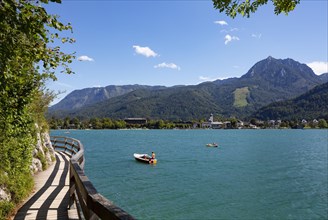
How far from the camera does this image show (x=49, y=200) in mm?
10203

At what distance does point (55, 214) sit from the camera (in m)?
8.49

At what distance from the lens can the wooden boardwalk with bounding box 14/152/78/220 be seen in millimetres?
8523

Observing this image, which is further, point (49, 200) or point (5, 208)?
point (49, 200)

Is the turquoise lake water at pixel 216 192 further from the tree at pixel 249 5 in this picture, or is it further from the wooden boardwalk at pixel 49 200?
the tree at pixel 249 5

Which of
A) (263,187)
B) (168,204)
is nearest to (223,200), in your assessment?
(168,204)

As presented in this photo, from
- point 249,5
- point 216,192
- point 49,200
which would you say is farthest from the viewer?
point 216,192

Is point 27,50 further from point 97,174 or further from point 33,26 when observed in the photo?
point 97,174

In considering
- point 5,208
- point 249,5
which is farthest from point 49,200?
point 249,5

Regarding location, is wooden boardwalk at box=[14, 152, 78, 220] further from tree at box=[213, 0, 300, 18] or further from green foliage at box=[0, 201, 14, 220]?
tree at box=[213, 0, 300, 18]

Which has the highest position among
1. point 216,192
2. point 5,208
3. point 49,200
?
point 5,208

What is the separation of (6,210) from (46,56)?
5.84 metres

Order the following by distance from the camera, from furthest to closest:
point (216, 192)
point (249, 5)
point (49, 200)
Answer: point (216, 192)
point (49, 200)
point (249, 5)

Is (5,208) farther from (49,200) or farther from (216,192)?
(216,192)

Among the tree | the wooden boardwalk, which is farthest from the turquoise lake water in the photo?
the tree
